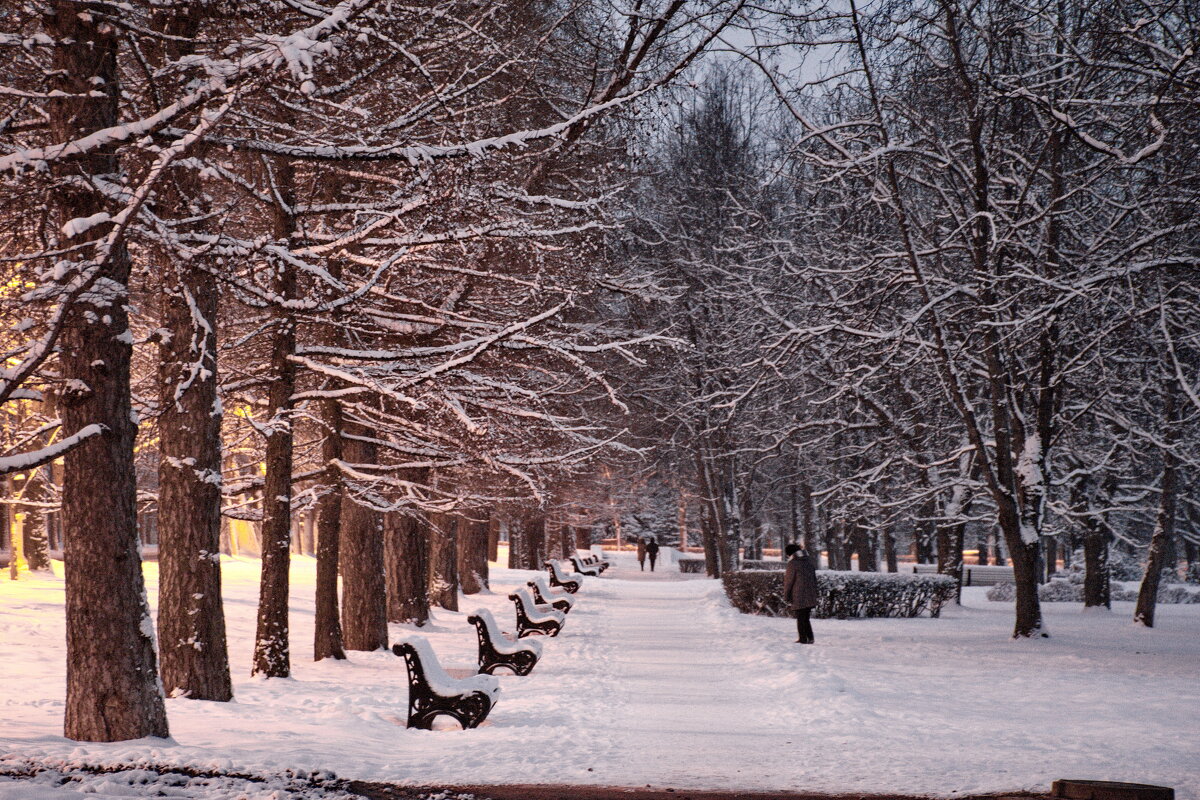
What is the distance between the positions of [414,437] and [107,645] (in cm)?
749

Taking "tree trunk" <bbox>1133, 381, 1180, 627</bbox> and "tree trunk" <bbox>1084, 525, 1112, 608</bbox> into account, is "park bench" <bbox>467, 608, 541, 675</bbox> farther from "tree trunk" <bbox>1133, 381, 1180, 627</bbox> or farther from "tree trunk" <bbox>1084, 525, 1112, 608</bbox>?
"tree trunk" <bbox>1084, 525, 1112, 608</bbox>

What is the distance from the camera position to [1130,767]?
26.8ft

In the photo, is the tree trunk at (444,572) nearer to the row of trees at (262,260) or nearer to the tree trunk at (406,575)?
the tree trunk at (406,575)

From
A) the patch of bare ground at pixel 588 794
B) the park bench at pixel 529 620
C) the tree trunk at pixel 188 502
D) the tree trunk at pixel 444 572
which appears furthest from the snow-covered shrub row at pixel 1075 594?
the tree trunk at pixel 188 502

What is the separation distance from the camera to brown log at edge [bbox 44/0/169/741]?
23.2ft

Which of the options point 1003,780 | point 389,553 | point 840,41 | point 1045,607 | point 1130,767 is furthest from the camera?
point 1045,607

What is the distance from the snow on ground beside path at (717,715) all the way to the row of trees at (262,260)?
1001 millimetres

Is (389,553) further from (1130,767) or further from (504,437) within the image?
(1130,767)

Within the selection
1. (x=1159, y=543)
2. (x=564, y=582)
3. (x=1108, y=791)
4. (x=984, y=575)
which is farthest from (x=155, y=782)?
(x=984, y=575)

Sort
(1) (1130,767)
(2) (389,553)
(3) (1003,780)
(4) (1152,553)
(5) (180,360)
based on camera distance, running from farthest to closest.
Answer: (4) (1152,553)
(2) (389,553)
(5) (180,360)
(1) (1130,767)
(3) (1003,780)

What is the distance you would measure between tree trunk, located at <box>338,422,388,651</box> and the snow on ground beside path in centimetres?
46

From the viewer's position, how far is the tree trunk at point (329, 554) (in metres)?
14.2

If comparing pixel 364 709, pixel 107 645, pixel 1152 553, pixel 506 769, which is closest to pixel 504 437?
pixel 364 709

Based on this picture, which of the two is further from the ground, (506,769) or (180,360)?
(180,360)
